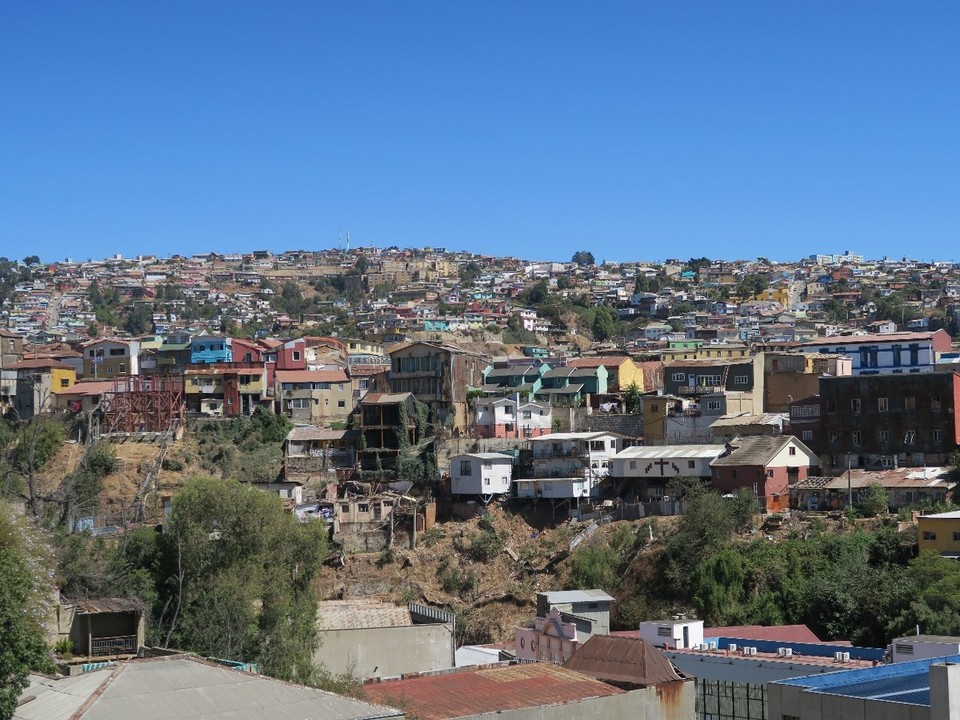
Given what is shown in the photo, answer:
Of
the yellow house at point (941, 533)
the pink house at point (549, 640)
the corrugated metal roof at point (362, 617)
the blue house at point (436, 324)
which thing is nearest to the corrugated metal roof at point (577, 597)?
the pink house at point (549, 640)

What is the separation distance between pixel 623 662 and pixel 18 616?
11.3 m

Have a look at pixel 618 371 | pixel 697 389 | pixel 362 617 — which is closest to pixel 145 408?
pixel 618 371

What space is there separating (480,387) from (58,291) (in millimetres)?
96571

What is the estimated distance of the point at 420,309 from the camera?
399 ft

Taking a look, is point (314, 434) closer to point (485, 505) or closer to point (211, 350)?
point (485, 505)

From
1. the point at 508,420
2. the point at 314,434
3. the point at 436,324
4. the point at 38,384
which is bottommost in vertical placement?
the point at 314,434

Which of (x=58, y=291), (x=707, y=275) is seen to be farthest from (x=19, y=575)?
(x=58, y=291)

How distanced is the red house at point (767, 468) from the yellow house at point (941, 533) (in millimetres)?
7044

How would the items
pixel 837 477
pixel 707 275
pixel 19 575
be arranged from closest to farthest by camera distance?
pixel 19 575 < pixel 837 477 < pixel 707 275

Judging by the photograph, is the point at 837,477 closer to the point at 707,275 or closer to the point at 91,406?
the point at 91,406

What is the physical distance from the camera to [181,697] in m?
25.2

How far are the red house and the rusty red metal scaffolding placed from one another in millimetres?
23896

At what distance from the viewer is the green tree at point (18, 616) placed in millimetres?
26562

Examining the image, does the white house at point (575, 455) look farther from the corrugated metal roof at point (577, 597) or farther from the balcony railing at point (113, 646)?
the balcony railing at point (113, 646)
